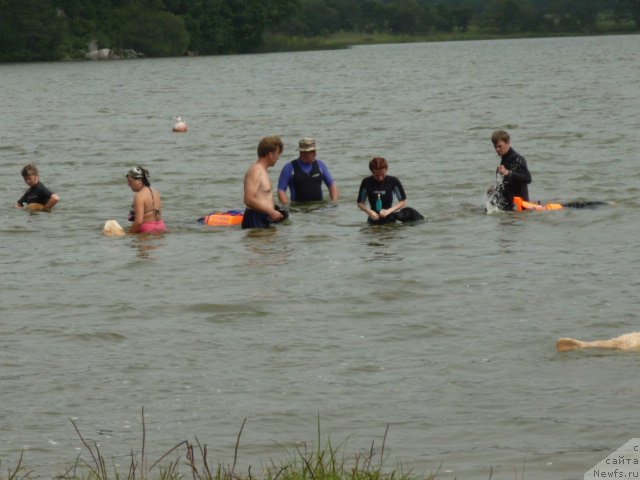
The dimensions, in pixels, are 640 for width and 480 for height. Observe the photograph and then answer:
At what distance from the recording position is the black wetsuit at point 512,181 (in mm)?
16141

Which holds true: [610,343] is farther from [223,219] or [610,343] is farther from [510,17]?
[510,17]

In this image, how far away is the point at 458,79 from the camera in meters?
62.5

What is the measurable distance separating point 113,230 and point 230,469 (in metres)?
9.29

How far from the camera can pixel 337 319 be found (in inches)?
435

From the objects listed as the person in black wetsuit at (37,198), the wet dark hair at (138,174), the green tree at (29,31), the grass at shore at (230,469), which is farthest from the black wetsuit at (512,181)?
the green tree at (29,31)

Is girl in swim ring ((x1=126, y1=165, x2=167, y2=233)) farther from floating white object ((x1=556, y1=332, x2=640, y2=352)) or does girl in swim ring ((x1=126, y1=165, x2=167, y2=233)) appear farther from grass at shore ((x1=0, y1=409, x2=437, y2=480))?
grass at shore ((x1=0, y1=409, x2=437, y2=480))

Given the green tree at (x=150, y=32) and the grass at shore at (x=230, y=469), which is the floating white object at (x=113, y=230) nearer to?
the grass at shore at (x=230, y=469)

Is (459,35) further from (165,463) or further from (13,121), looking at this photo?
(165,463)

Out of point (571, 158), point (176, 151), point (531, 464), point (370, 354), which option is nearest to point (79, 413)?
point (370, 354)

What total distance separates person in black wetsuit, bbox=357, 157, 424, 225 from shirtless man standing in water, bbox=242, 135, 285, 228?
1057 mm

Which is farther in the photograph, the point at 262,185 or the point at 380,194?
the point at 380,194

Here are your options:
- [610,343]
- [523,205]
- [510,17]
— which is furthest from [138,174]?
[510,17]

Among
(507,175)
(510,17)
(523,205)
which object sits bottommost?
(523,205)

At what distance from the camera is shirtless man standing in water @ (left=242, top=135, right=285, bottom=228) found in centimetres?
1498
